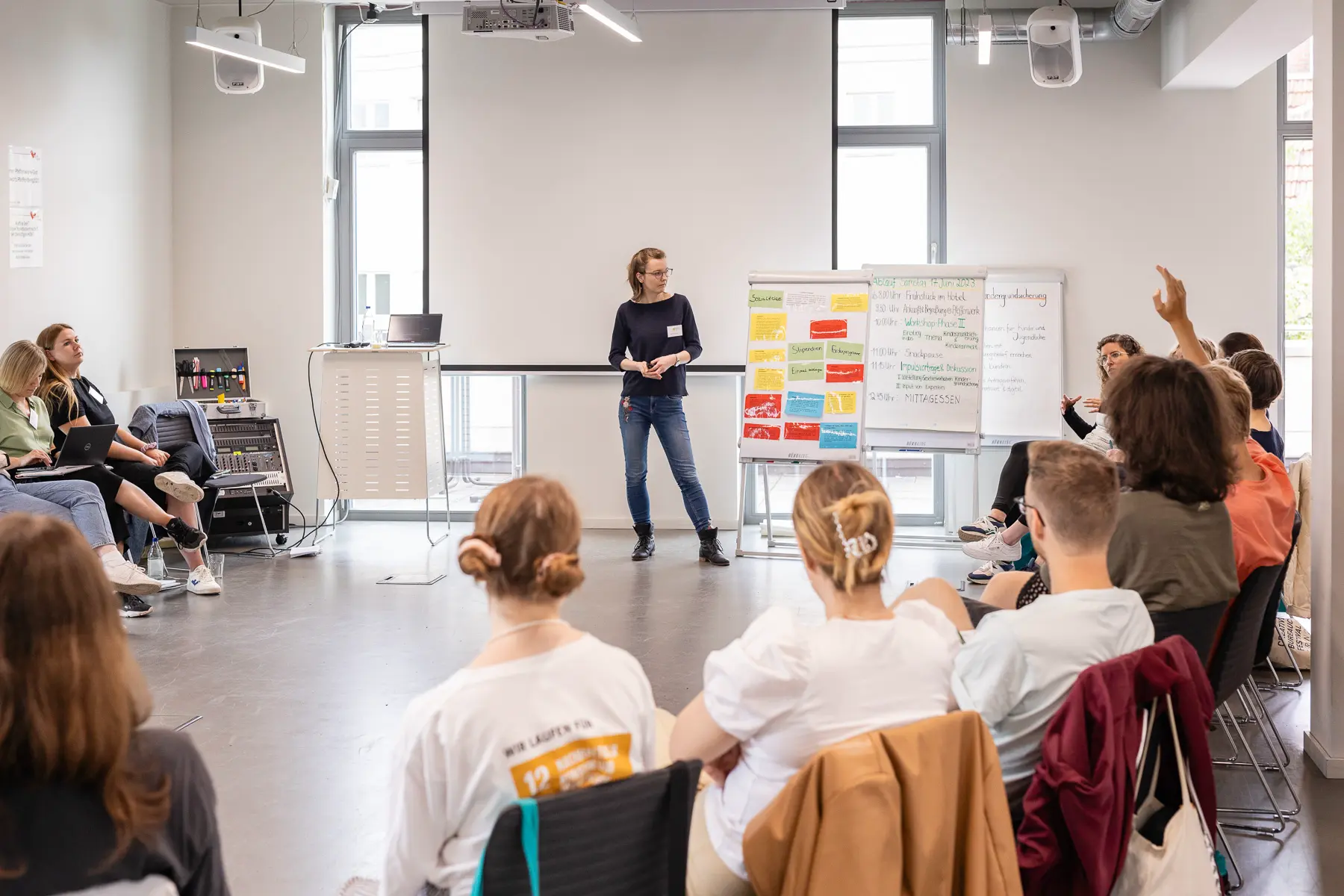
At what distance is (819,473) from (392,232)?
6.39m

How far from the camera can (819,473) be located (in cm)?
183

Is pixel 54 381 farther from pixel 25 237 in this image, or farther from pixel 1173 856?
pixel 1173 856

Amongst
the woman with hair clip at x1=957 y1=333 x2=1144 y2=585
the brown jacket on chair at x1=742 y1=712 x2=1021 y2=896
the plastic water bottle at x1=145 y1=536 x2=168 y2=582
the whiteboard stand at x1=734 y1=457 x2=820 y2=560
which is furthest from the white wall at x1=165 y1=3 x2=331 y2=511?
the brown jacket on chair at x1=742 y1=712 x2=1021 y2=896

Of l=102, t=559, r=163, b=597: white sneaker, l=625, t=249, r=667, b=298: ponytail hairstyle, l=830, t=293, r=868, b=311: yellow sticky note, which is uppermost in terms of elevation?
l=625, t=249, r=667, b=298: ponytail hairstyle

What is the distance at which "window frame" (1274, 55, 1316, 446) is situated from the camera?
673 cm

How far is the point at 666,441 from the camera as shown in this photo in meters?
6.32

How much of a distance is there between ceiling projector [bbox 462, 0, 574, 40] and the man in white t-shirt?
4.41 m

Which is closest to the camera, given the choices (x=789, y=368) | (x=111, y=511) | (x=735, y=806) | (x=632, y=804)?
(x=632, y=804)

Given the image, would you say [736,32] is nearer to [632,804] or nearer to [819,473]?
[819,473]

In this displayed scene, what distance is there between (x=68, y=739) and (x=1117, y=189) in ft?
22.3

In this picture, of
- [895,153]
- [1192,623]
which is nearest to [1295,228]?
[895,153]

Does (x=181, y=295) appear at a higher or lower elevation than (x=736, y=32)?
lower

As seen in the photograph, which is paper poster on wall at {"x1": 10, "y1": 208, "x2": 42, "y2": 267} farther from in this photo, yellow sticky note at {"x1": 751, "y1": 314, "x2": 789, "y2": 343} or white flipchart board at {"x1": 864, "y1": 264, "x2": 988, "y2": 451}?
white flipchart board at {"x1": 864, "y1": 264, "x2": 988, "y2": 451}

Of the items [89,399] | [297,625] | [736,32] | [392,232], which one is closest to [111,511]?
[89,399]
